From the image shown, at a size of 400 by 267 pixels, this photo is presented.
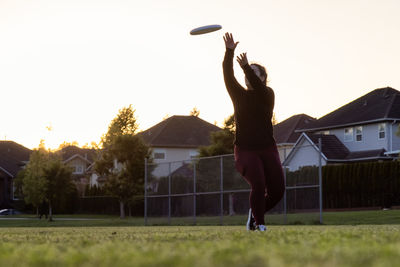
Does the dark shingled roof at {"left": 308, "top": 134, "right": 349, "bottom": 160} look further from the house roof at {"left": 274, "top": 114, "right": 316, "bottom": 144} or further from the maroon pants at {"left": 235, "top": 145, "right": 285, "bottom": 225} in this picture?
the maroon pants at {"left": 235, "top": 145, "right": 285, "bottom": 225}

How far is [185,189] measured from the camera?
26.6 m

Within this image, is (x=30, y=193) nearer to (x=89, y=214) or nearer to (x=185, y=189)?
(x=89, y=214)

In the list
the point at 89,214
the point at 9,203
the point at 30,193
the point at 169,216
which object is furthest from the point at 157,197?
the point at 9,203

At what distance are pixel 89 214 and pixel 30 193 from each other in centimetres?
1087

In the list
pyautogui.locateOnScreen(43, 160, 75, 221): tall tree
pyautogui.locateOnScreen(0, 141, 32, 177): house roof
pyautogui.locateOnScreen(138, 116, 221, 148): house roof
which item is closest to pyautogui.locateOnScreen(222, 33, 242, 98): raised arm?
pyautogui.locateOnScreen(43, 160, 75, 221): tall tree

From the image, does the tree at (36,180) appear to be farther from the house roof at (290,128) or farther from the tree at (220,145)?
the house roof at (290,128)

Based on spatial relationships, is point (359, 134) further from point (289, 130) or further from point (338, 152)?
point (289, 130)

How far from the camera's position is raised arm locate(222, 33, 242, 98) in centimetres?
870

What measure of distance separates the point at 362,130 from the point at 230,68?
40.0 meters

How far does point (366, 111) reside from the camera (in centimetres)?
4828

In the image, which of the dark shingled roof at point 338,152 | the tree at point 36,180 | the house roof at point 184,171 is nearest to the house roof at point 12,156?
the tree at point 36,180

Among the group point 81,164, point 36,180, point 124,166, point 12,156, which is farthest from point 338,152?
point 12,156

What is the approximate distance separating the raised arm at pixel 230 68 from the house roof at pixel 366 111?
3800cm

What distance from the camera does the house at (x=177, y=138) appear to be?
6231 centimetres
